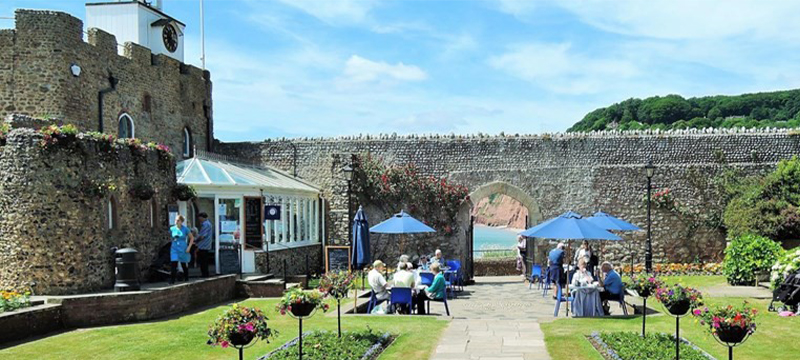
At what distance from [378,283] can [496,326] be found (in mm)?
2678

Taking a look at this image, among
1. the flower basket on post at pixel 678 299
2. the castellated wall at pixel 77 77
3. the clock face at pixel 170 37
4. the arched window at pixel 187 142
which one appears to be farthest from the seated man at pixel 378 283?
the clock face at pixel 170 37

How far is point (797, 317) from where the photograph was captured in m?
11.9

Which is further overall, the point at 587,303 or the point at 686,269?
the point at 686,269

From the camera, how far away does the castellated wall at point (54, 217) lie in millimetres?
12539

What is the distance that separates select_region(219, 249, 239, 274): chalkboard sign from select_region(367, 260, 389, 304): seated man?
521 cm

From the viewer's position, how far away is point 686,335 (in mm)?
10453

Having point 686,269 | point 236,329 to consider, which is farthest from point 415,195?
point 236,329

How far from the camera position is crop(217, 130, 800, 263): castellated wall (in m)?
23.6

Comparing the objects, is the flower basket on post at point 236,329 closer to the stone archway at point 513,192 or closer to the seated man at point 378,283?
the seated man at point 378,283

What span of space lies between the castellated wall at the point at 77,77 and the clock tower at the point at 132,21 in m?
2.12

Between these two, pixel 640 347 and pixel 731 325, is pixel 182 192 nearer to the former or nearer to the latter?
pixel 640 347

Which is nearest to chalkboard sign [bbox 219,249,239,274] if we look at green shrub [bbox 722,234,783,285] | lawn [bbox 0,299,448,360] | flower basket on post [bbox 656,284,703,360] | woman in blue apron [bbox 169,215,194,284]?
woman in blue apron [bbox 169,215,194,284]

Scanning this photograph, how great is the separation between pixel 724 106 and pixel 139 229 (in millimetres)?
94858

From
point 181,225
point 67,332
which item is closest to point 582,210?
point 181,225
